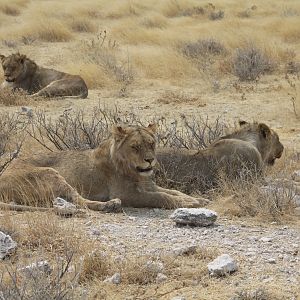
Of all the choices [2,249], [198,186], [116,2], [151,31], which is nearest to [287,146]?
[198,186]

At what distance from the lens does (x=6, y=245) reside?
5902 mm

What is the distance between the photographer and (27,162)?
8.30m

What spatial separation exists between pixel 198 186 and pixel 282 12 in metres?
19.1

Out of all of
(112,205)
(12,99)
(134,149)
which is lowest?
(12,99)

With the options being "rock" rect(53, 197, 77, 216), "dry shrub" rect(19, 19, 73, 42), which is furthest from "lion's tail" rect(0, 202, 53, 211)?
"dry shrub" rect(19, 19, 73, 42)

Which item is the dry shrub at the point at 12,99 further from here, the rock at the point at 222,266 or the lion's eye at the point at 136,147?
the rock at the point at 222,266

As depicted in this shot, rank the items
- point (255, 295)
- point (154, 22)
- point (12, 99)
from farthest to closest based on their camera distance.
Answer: point (154, 22)
point (12, 99)
point (255, 295)

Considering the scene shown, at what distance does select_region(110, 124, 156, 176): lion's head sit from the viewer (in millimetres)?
7840

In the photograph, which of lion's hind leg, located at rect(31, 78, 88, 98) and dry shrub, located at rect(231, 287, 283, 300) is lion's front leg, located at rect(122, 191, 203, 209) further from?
lion's hind leg, located at rect(31, 78, 88, 98)

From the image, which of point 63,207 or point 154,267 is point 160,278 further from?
point 63,207

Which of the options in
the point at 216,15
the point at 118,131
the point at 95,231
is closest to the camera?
the point at 95,231

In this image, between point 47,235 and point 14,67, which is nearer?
point 47,235

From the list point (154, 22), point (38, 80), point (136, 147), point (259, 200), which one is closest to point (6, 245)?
point (136, 147)

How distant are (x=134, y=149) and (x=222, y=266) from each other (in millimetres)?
2523
